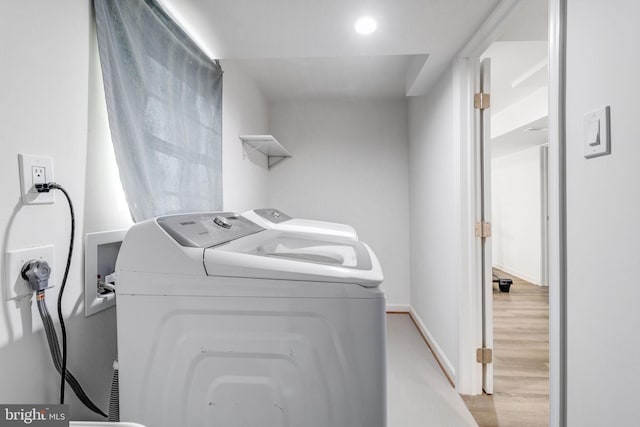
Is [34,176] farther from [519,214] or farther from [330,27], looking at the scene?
[519,214]

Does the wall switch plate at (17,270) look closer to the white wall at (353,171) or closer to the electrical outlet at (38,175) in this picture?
the electrical outlet at (38,175)

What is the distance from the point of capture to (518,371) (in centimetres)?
231

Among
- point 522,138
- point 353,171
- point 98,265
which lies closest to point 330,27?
point 98,265

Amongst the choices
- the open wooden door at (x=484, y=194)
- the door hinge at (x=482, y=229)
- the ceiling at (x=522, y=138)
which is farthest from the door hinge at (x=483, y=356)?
the ceiling at (x=522, y=138)

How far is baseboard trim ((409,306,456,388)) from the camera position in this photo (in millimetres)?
2246

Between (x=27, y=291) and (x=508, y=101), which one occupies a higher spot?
(x=508, y=101)

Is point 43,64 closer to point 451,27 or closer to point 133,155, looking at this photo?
point 133,155

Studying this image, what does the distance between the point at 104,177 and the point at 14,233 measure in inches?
14.1

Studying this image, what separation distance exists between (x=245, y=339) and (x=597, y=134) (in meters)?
1.14

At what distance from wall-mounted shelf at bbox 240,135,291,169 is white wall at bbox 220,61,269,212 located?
0.07 m

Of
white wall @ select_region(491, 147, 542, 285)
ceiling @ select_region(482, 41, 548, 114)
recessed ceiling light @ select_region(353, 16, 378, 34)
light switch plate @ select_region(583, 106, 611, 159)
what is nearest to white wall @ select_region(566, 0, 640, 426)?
light switch plate @ select_region(583, 106, 611, 159)

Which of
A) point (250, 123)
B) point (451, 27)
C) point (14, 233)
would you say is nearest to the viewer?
point (14, 233)

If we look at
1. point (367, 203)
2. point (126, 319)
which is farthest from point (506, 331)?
point (126, 319)

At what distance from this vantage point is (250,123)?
2.92 m
